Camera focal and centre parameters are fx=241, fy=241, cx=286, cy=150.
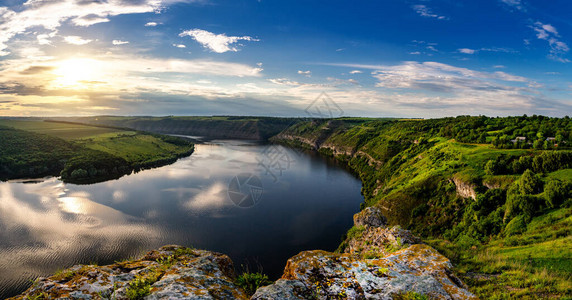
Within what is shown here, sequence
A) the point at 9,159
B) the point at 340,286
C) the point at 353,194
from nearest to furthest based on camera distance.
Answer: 1. the point at 340,286
2. the point at 353,194
3. the point at 9,159

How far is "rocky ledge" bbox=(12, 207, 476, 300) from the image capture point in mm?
6090

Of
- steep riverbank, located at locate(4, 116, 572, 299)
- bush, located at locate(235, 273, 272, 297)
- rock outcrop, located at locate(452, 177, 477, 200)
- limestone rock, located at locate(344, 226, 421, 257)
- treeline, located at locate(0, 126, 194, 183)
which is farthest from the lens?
treeline, located at locate(0, 126, 194, 183)

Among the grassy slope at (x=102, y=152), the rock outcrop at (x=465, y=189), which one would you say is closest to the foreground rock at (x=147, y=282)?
the rock outcrop at (x=465, y=189)

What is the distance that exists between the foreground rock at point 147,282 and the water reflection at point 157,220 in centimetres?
2799

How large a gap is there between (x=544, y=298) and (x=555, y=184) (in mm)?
23844

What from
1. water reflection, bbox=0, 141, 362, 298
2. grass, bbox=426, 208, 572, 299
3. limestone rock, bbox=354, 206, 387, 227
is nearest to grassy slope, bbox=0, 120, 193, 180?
water reflection, bbox=0, 141, 362, 298

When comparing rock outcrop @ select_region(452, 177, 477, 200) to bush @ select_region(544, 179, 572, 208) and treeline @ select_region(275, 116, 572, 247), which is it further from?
bush @ select_region(544, 179, 572, 208)

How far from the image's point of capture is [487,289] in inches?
297

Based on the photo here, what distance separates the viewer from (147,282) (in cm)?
649

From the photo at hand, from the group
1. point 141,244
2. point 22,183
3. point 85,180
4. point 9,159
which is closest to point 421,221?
point 141,244

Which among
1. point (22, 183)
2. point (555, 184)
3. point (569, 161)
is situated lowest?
point (22, 183)

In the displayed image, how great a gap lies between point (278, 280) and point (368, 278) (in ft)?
8.61

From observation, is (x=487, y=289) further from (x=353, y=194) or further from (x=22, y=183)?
(x=22, y=183)

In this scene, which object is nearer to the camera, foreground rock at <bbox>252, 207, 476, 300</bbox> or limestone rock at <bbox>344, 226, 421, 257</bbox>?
foreground rock at <bbox>252, 207, 476, 300</bbox>
